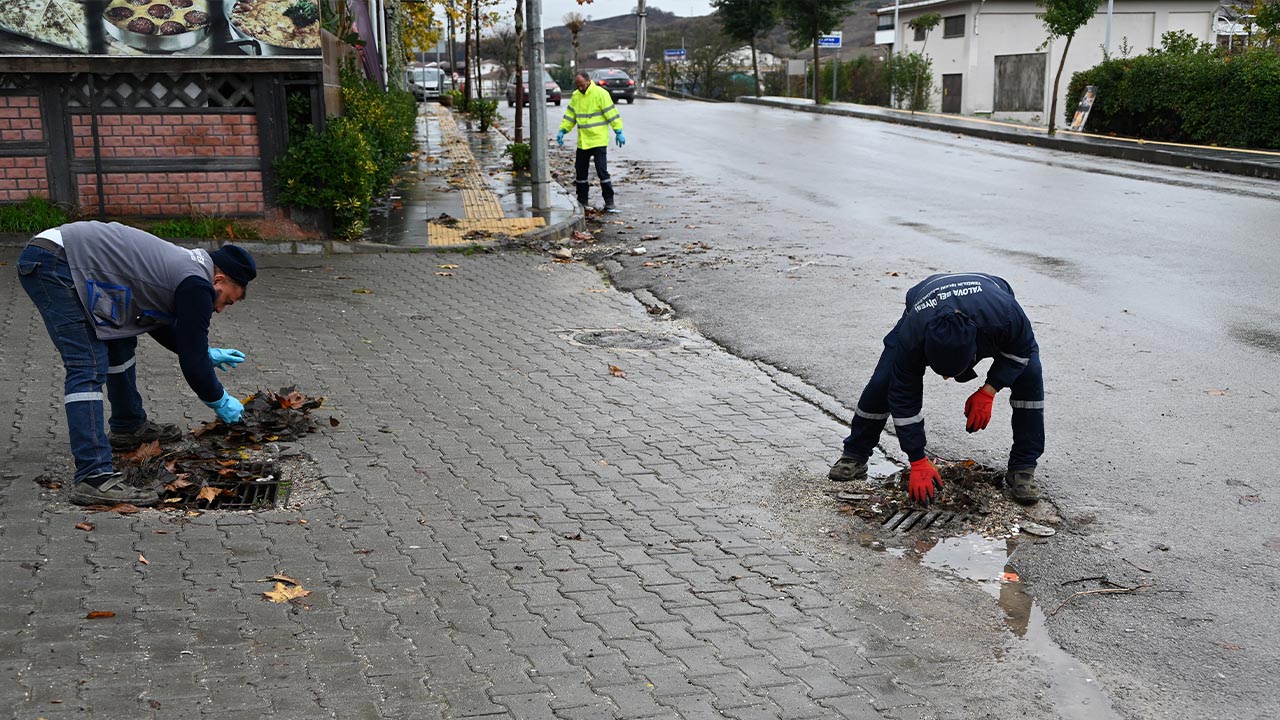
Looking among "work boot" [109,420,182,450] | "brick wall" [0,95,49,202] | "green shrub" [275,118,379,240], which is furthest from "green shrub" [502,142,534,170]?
"work boot" [109,420,182,450]

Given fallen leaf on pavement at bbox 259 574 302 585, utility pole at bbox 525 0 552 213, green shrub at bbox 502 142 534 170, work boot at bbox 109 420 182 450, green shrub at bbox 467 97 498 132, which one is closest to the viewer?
fallen leaf on pavement at bbox 259 574 302 585

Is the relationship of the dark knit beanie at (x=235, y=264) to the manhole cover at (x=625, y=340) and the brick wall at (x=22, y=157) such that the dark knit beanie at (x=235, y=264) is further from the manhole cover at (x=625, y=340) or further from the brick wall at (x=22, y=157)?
the brick wall at (x=22, y=157)

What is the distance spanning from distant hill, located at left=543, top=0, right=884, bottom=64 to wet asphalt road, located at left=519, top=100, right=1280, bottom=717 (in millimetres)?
54997

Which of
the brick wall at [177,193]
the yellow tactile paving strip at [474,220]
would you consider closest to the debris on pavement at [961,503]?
the yellow tactile paving strip at [474,220]

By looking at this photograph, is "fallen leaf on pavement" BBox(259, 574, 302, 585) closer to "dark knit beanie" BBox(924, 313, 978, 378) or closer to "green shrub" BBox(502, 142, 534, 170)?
"dark knit beanie" BBox(924, 313, 978, 378)

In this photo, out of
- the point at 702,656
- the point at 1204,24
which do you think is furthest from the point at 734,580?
the point at 1204,24

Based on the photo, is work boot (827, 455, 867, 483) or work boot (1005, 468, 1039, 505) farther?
work boot (827, 455, 867, 483)

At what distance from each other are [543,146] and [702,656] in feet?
35.9

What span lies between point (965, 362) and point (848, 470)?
3.72ft

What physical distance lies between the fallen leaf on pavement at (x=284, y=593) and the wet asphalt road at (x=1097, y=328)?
2.77 m

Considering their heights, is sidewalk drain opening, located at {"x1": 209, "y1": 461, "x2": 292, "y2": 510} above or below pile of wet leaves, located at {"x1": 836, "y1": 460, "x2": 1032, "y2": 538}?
above

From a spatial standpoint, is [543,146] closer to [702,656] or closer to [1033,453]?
[1033,453]

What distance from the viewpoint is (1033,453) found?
215 inches

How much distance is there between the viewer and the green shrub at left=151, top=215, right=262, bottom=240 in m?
11.9
